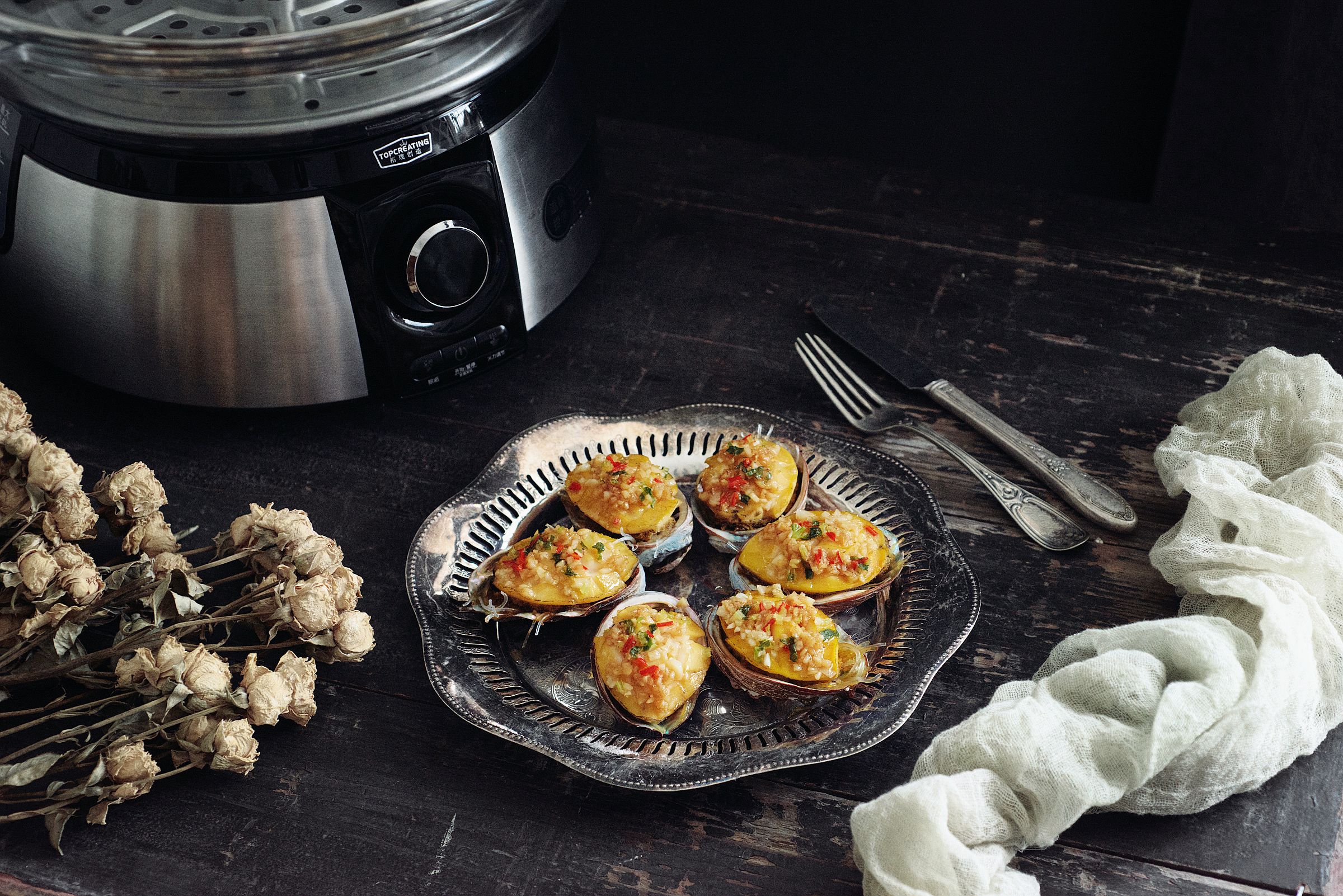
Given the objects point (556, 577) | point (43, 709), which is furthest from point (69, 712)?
point (556, 577)

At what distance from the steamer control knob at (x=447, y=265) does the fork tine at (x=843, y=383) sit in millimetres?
402

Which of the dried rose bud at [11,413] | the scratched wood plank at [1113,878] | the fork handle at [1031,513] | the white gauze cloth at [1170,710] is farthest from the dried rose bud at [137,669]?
the fork handle at [1031,513]

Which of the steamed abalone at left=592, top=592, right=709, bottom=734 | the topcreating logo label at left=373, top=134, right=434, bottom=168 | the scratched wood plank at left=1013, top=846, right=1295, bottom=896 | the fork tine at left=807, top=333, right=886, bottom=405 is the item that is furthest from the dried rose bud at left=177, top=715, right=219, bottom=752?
the fork tine at left=807, top=333, right=886, bottom=405

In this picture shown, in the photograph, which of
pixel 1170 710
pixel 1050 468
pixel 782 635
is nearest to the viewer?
pixel 1170 710

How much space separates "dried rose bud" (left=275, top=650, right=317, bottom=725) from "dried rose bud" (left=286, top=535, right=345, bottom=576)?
0.07 m

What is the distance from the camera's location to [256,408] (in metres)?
1.22

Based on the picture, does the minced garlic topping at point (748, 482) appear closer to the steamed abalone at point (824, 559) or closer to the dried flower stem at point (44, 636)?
the steamed abalone at point (824, 559)

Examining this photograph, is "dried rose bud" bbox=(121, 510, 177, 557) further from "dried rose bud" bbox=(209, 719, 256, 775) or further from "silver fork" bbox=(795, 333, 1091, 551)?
"silver fork" bbox=(795, 333, 1091, 551)

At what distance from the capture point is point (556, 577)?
1052 millimetres

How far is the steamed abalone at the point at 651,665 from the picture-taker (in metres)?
0.97

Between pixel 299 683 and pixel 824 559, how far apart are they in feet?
1.53

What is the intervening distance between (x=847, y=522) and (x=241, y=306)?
621 mm

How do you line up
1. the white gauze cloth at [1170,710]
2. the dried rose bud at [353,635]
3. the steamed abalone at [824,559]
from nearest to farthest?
the white gauze cloth at [1170,710]
the dried rose bud at [353,635]
the steamed abalone at [824,559]

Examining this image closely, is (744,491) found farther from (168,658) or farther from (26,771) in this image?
(26,771)
